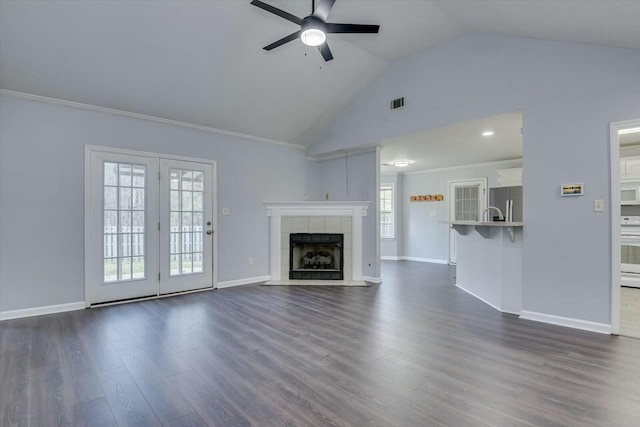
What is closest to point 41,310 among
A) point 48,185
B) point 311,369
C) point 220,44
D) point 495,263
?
point 48,185

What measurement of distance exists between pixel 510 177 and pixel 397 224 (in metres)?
3.12

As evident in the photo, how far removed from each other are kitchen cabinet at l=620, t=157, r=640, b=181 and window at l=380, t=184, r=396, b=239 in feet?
16.0

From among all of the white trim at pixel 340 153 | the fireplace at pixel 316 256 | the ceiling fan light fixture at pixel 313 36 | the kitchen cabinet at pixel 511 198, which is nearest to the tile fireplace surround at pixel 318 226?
the fireplace at pixel 316 256

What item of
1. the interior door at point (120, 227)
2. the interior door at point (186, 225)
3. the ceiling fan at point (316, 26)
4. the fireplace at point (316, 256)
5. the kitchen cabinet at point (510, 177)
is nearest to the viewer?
the ceiling fan at point (316, 26)

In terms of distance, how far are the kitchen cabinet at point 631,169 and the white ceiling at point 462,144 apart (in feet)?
5.15

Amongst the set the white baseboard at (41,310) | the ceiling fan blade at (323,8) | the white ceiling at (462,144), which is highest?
the ceiling fan blade at (323,8)

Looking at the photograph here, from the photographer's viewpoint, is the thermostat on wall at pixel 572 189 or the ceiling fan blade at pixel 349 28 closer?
the ceiling fan blade at pixel 349 28

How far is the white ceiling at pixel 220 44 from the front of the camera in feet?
10.3

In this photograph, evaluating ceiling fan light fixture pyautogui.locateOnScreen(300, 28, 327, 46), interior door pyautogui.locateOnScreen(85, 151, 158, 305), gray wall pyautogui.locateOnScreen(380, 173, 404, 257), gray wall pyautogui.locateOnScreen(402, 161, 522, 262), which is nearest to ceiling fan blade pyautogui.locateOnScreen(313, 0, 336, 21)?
ceiling fan light fixture pyautogui.locateOnScreen(300, 28, 327, 46)

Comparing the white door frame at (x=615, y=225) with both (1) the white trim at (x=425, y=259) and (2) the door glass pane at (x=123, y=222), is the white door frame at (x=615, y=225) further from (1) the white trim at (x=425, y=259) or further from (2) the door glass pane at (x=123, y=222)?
(2) the door glass pane at (x=123, y=222)

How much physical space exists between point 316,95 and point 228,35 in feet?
6.30

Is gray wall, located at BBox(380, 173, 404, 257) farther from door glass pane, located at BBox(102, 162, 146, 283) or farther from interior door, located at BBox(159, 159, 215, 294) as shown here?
door glass pane, located at BBox(102, 162, 146, 283)

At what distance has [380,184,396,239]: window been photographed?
30.1 ft

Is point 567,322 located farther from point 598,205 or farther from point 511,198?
point 511,198
